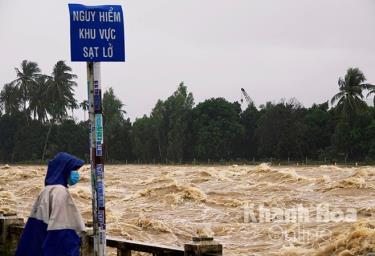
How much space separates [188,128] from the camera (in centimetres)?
6769

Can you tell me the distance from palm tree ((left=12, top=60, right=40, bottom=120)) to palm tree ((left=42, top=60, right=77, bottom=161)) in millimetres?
5456

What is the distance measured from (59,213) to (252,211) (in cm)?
1360

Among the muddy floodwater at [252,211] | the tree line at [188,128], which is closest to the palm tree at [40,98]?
the tree line at [188,128]

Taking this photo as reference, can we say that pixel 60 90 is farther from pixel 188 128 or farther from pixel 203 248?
pixel 203 248

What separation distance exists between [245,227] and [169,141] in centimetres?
5254

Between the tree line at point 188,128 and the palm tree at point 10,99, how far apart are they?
11 cm

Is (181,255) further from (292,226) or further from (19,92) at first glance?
(19,92)

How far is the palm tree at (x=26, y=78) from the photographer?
3239 inches

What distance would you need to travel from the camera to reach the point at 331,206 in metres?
19.6

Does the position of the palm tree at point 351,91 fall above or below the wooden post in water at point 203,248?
above

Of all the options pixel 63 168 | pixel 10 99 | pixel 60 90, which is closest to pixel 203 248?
pixel 63 168

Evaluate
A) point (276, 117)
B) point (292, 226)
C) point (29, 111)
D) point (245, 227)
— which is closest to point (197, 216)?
point (245, 227)

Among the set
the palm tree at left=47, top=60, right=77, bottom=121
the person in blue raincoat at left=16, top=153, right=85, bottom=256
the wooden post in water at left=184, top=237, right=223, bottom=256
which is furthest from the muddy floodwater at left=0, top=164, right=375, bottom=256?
the palm tree at left=47, top=60, right=77, bottom=121

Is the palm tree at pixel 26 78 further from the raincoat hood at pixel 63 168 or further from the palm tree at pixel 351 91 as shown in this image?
the raincoat hood at pixel 63 168
